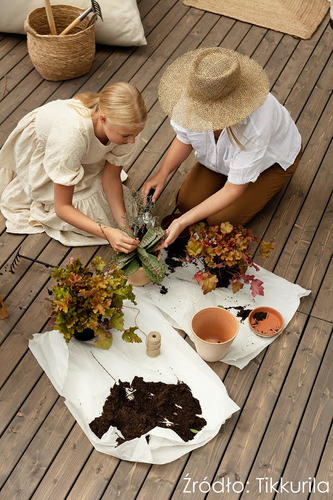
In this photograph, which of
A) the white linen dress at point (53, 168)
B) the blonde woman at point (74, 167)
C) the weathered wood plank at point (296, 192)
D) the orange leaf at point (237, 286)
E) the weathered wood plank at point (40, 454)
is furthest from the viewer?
the weathered wood plank at point (296, 192)

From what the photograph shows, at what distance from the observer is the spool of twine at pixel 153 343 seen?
2598mm

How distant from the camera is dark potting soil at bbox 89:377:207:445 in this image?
2.45 metres

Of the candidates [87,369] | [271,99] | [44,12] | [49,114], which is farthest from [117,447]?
[44,12]

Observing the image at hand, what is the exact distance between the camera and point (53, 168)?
8.65ft

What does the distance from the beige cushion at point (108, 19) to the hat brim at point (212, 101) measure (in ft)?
4.58

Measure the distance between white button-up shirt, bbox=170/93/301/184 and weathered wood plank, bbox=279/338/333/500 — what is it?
0.89 m

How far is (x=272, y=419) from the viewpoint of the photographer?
256 centimetres

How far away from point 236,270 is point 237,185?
14.8 inches

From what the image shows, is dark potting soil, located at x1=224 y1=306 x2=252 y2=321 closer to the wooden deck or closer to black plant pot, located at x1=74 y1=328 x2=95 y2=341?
the wooden deck

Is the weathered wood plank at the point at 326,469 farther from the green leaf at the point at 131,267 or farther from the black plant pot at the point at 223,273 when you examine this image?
the green leaf at the point at 131,267

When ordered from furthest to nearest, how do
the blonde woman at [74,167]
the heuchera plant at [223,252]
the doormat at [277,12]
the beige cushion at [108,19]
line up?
the doormat at [277,12]
the beige cushion at [108,19]
the heuchera plant at [223,252]
the blonde woman at [74,167]

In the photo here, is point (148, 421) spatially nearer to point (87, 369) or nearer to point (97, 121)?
point (87, 369)

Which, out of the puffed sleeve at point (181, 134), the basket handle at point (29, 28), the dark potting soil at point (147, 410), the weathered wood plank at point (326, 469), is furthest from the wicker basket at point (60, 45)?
the weathered wood plank at point (326, 469)

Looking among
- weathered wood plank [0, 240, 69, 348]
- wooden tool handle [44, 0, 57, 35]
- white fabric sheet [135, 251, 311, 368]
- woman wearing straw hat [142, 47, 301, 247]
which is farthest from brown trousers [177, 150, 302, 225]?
wooden tool handle [44, 0, 57, 35]
